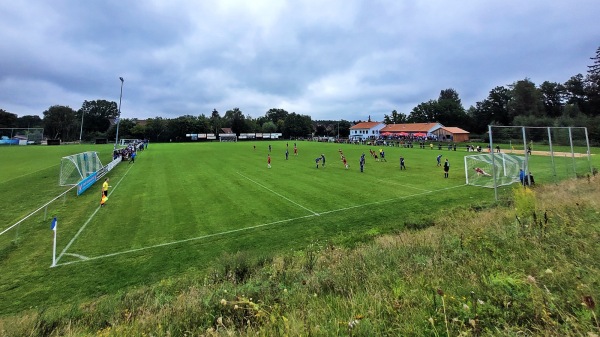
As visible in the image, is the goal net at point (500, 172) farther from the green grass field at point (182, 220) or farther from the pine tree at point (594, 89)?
the pine tree at point (594, 89)

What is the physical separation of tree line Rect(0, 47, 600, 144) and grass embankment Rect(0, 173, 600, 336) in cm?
7175

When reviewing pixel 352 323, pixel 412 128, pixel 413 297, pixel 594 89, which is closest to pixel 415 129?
pixel 412 128

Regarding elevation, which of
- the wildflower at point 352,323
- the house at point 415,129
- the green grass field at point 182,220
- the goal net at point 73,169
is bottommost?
the green grass field at point 182,220

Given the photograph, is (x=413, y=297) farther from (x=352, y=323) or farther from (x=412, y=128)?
(x=412, y=128)

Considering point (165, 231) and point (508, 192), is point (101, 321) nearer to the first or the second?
point (165, 231)

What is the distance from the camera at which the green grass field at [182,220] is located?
33.4 ft

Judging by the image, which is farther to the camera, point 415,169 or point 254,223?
point 415,169

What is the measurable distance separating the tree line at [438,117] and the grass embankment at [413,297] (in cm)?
7175

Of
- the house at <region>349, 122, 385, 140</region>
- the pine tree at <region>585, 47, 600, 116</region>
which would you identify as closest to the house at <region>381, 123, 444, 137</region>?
the house at <region>349, 122, 385, 140</region>

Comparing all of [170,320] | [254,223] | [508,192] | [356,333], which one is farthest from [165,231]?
[508,192]

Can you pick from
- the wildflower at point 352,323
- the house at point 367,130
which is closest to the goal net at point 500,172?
the wildflower at point 352,323

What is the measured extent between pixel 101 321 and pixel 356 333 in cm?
511

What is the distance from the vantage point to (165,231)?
1421cm

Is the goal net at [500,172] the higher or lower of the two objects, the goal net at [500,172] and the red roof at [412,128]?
the lower
